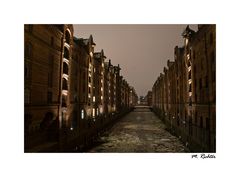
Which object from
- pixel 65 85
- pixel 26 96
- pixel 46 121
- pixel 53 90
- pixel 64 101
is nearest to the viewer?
pixel 26 96

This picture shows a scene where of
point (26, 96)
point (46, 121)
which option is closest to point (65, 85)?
point (46, 121)

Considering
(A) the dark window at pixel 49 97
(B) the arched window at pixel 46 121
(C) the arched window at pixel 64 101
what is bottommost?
(B) the arched window at pixel 46 121

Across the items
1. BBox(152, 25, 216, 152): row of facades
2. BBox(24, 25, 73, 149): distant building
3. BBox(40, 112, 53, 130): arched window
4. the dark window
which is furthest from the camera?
the dark window

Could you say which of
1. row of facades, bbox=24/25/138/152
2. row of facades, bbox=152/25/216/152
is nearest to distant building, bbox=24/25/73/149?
row of facades, bbox=24/25/138/152

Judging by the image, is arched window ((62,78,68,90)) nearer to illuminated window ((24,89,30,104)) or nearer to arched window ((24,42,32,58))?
illuminated window ((24,89,30,104))

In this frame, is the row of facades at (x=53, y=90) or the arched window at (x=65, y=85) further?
the arched window at (x=65, y=85)

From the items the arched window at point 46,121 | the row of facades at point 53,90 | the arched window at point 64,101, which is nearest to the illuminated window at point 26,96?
the row of facades at point 53,90

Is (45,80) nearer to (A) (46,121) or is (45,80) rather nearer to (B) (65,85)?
(A) (46,121)

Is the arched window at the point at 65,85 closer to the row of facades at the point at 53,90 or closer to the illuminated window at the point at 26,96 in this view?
the row of facades at the point at 53,90
